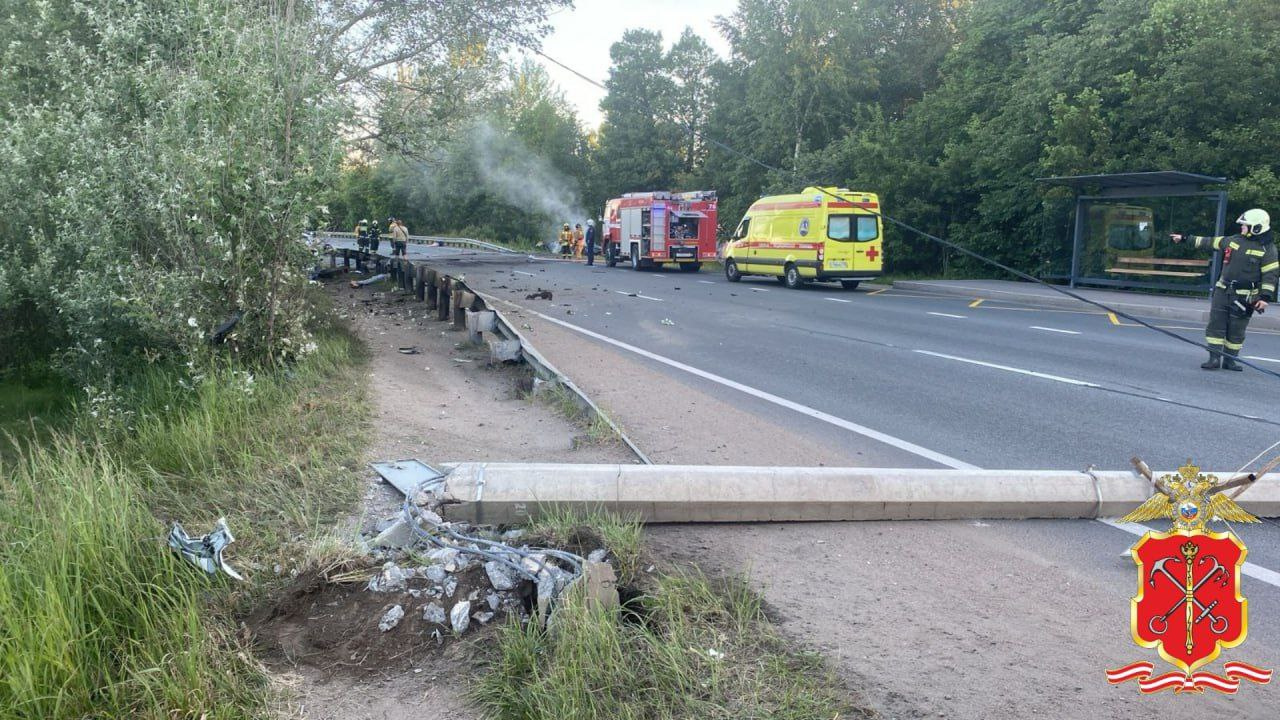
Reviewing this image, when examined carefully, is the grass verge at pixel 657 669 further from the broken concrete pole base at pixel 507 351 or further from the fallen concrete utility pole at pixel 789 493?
the broken concrete pole base at pixel 507 351

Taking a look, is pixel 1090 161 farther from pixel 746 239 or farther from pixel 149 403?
pixel 149 403

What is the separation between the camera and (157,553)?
4.01 metres

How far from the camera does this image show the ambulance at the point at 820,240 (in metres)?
23.1

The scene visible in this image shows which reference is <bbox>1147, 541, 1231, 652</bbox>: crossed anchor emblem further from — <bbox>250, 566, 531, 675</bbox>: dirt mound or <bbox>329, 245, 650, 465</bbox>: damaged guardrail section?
<bbox>329, 245, 650, 465</bbox>: damaged guardrail section

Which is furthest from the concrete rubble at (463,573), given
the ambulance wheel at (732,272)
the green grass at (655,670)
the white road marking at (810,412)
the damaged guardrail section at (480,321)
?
the ambulance wheel at (732,272)

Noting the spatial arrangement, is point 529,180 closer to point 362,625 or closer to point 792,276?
point 792,276

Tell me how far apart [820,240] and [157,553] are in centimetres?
A: 2073

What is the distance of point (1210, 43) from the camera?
20703 millimetres

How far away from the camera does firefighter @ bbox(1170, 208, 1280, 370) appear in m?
10.5

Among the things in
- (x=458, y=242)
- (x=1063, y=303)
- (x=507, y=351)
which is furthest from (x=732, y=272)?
(x=458, y=242)

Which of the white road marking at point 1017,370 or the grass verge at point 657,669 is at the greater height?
the white road marking at point 1017,370

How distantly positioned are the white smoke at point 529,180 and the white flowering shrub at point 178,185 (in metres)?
46.8

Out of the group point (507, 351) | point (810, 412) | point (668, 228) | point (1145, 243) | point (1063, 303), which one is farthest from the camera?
point (668, 228)

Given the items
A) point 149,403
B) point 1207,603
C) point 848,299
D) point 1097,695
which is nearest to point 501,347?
point 149,403
